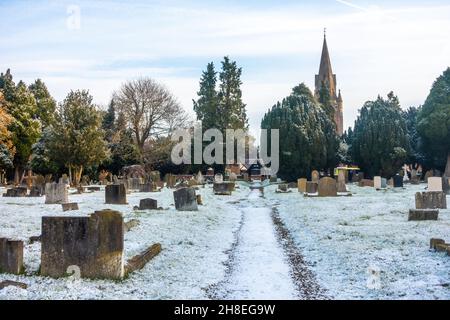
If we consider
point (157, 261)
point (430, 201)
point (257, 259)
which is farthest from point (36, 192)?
point (257, 259)

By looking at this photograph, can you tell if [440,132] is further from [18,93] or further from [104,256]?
[104,256]

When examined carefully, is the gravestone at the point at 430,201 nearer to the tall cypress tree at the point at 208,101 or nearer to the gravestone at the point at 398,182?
the gravestone at the point at 398,182

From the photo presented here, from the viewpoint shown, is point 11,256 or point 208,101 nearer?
point 11,256

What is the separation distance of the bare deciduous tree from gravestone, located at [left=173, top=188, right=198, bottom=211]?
116ft

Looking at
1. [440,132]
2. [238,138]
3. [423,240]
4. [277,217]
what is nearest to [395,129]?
[440,132]

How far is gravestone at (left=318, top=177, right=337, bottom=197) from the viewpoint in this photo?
26.9 meters

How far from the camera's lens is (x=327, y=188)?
27.0 metres

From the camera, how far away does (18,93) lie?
5128cm

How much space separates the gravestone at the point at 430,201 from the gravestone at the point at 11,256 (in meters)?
14.4

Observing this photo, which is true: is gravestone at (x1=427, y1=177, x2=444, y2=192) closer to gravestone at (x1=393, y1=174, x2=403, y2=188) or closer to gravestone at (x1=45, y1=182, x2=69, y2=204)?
gravestone at (x1=393, y1=174, x2=403, y2=188)

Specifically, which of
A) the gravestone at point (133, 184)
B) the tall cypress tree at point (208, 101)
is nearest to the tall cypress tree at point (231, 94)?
the tall cypress tree at point (208, 101)

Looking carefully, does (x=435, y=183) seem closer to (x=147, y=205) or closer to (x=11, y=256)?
(x=147, y=205)

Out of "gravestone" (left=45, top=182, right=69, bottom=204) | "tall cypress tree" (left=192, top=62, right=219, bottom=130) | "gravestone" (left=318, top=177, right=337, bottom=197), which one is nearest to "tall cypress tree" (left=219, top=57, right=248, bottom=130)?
"tall cypress tree" (left=192, top=62, right=219, bottom=130)

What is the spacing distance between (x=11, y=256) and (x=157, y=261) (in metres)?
2.55
